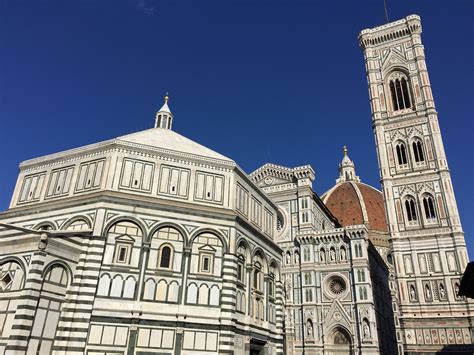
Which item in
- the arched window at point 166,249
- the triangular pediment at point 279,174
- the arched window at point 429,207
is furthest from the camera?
the triangular pediment at point 279,174

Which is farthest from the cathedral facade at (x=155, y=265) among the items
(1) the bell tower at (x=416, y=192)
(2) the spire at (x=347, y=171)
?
(2) the spire at (x=347, y=171)

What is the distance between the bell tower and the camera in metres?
36.6

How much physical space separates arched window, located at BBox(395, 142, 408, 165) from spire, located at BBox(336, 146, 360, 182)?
150ft

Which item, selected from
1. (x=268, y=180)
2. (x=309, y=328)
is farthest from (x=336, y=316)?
(x=268, y=180)

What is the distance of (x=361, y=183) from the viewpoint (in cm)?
8994

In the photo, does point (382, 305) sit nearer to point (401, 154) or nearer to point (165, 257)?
point (401, 154)

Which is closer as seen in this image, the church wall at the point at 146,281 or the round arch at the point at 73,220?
the church wall at the point at 146,281

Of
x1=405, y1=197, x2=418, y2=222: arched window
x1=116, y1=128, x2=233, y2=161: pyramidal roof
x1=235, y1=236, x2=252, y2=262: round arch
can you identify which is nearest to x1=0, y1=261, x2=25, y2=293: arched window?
x1=116, y1=128, x2=233, y2=161: pyramidal roof

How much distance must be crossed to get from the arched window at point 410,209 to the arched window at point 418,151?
500 centimetres

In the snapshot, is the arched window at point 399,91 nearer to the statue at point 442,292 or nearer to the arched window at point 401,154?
the arched window at point 401,154

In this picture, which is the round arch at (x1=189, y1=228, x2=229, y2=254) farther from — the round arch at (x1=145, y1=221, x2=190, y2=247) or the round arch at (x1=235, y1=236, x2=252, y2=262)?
the round arch at (x1=235, y1=236, x2=252, y2=262)

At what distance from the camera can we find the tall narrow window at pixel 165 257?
18.3 m

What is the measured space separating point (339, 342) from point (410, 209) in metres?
16.6

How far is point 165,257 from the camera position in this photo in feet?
60.4
